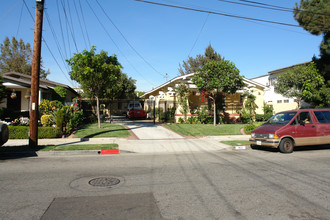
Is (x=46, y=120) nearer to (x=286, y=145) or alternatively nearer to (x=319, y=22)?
(x=286, y=145)

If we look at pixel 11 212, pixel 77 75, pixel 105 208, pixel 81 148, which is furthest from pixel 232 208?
pixel 77 75

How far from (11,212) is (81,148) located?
593cm

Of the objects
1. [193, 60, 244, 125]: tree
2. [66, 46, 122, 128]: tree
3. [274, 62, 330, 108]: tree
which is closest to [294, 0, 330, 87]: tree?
[274, 62, 330, 108]: tree

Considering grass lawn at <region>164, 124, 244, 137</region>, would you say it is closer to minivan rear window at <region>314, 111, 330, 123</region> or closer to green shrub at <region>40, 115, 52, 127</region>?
minivan rear window at <region>314, 111, 330, 123</region>

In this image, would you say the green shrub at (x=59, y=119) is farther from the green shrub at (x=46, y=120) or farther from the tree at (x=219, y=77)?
the tree at (x=219, y=77)

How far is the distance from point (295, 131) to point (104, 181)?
7.99 meters

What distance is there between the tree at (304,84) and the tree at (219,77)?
4.86m

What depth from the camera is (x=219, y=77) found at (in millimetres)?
16875

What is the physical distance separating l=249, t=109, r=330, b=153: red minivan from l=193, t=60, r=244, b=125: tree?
22.2 feet

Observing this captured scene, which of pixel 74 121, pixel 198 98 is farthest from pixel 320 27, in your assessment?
pixel 74 121

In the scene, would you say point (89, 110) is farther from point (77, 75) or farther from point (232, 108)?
point (232, 108)

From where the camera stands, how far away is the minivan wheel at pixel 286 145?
30.3 ft

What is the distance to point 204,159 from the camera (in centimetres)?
813

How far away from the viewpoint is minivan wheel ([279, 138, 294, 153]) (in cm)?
925
